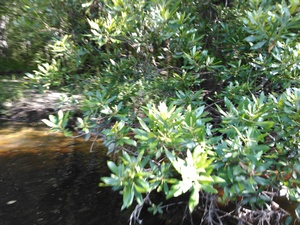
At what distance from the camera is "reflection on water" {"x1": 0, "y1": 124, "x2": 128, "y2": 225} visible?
3844 mm

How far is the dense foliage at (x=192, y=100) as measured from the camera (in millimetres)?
2047

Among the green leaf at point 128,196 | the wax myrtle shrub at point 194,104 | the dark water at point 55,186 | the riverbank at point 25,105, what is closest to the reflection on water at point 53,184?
the dark water at point 55,186

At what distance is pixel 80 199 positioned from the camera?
4.25 metres

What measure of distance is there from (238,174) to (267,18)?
4.73ft

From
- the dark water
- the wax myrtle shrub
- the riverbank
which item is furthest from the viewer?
the riverbank

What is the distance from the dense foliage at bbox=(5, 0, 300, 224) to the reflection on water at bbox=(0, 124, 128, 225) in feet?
2.42

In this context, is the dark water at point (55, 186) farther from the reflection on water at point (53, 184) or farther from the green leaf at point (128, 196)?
the green leaf at point (128, 196)

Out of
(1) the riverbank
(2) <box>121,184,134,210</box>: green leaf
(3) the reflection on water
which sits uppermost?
(2) <box>121,184,134,210</box>: green leaf

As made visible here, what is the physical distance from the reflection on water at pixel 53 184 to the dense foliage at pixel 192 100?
739 mm

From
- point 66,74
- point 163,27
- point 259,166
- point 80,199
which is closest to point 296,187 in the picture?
point 259,166

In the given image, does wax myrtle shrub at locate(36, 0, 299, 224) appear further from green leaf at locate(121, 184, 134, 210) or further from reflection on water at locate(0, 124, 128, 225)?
reflection on water at locate(0, 124, 128, 225)

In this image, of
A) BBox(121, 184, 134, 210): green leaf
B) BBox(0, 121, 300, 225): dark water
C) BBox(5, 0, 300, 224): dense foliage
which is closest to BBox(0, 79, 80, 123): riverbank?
BBox(0, 121, 300, 225): dark water

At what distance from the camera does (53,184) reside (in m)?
4.65

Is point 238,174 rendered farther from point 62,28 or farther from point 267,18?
point 62,28
